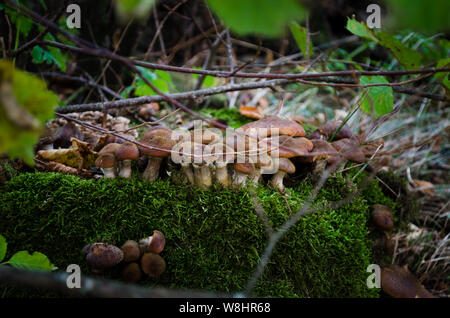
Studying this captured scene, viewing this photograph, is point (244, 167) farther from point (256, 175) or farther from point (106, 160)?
point (106, 160)

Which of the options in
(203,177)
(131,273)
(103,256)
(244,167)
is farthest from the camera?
(203,177)

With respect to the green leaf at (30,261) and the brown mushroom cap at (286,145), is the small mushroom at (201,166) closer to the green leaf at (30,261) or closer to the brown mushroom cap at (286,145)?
the brown mushroom cap at (286,145)

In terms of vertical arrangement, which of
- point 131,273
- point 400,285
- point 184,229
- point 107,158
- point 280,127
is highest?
point 280,127

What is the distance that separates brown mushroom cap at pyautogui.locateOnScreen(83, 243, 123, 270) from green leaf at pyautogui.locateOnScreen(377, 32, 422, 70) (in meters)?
2.55

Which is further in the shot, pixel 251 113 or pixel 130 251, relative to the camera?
pixel 251 113

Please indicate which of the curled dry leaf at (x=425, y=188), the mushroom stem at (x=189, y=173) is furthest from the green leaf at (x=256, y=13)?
the curled dry leaf at (x=425, y=188)

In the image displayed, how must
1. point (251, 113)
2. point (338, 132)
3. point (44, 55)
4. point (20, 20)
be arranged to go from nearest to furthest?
point (20, 20) < point (338, 132) < point (44, 55) < point (251, 113)

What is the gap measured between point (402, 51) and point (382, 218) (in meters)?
1.49

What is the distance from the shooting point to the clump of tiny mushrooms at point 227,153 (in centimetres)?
223

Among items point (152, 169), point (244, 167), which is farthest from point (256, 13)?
point (152, 169)

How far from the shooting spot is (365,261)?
2.50m

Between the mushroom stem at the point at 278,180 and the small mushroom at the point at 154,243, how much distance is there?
101 centimetres

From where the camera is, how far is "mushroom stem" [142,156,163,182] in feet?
8.13

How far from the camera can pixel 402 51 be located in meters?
2.44
